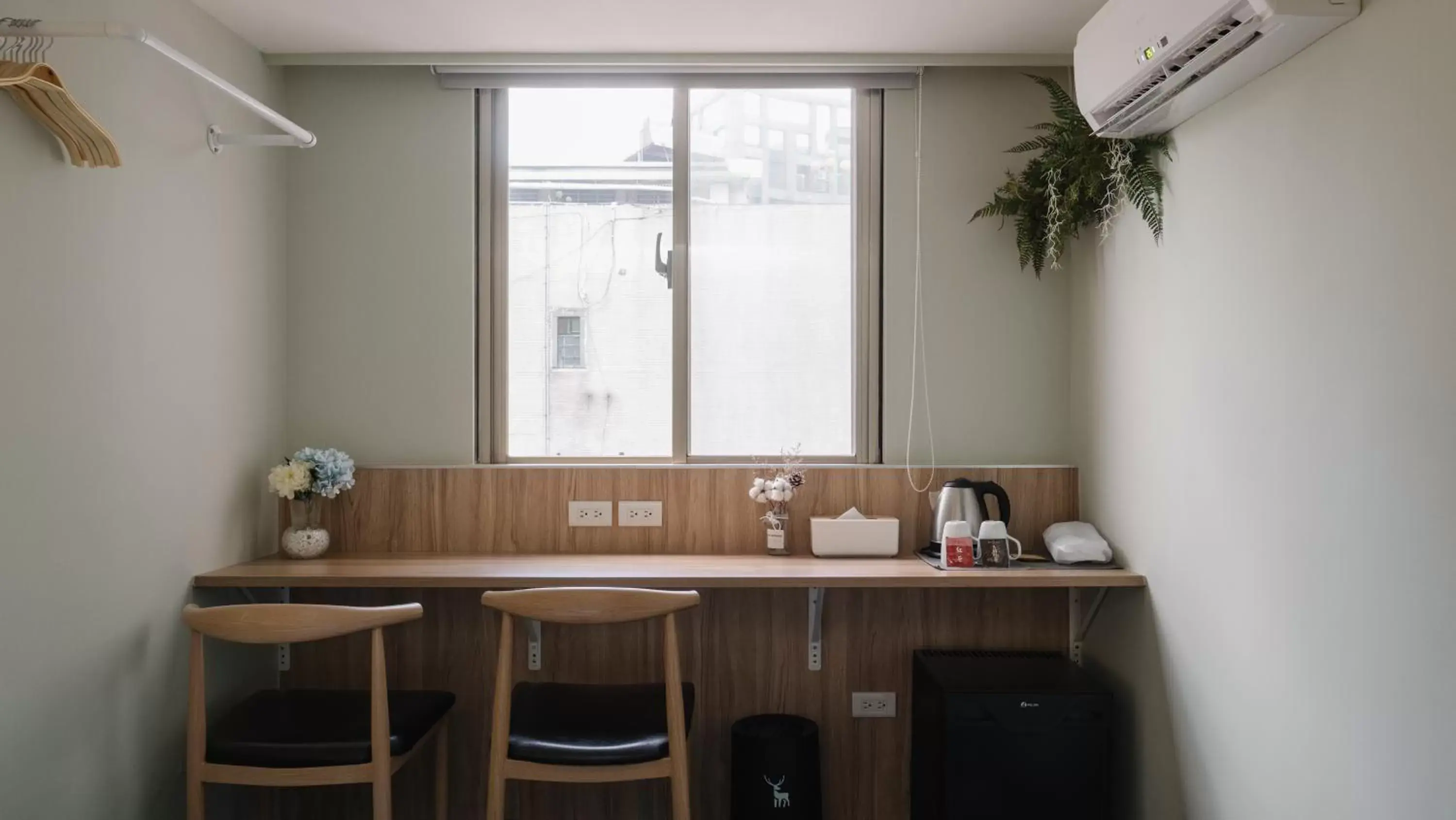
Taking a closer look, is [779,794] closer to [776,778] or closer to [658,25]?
[776,778]

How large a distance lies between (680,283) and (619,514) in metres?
0.77

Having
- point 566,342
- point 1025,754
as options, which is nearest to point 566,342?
point 566,342

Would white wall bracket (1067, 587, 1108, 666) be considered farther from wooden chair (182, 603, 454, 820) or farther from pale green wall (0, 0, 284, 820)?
pale green wall (0, 0, 284, 820)

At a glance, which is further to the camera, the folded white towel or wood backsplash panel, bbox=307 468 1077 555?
wood backsplash panel, bbox=307 468 1077 555

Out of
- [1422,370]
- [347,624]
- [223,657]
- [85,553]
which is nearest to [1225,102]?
[1422,370]

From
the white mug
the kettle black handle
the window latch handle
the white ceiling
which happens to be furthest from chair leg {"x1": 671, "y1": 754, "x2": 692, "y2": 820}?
the white ceiling

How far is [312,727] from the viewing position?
224 cm

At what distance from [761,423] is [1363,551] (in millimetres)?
1723

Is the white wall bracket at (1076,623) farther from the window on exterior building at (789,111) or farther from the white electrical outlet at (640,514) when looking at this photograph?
the window on exterior building at (789,111)

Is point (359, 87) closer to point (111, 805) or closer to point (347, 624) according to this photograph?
point (347, 624)

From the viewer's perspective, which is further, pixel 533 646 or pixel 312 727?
pixel 533 646

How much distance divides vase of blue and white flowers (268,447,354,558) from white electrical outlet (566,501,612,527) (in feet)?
2.20

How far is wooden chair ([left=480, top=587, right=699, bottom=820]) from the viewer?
2.08 meters

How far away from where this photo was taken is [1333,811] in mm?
1721
